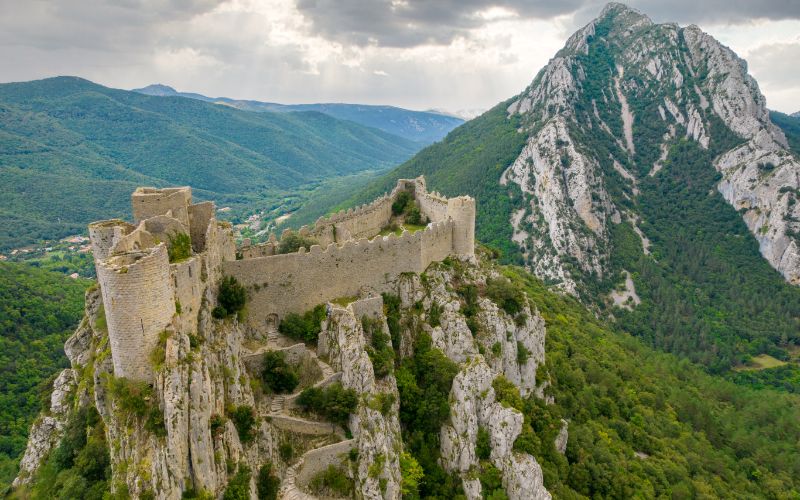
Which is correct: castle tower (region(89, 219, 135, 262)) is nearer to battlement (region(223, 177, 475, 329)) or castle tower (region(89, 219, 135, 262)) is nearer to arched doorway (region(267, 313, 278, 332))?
battlement (region(223, 177, 475, 329))

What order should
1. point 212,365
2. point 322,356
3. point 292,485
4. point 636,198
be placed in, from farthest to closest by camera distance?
point 636,198
point 322,356
point 292,485
point 212,365

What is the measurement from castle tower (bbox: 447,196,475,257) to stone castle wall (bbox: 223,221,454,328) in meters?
3.94

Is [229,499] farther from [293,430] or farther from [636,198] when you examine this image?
[636,198]

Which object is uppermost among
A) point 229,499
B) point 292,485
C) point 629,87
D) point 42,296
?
point 629,87

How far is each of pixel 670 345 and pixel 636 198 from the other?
213 feet

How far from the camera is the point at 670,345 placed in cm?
11144

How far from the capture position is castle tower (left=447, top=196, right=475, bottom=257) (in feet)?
143

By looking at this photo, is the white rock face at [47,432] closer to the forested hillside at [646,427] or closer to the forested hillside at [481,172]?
the forested hillside at [646,427]

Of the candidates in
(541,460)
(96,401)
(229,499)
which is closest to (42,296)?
(96,401)

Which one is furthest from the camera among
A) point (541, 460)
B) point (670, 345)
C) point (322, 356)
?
point (670, 345)

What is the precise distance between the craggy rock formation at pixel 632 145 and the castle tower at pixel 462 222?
82.0m

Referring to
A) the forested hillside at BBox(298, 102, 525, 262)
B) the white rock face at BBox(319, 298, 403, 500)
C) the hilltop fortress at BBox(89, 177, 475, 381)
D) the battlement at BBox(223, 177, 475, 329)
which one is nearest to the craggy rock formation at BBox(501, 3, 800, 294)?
the forested hillside at BBox(298, 102, 525, 262)

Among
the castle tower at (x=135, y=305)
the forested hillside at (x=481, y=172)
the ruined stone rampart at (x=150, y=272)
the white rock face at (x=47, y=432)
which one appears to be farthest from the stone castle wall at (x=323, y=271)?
the forested hillside at (x=481, y=172)

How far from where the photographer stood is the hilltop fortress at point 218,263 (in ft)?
69.9
